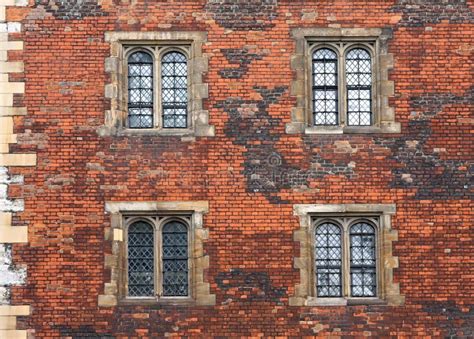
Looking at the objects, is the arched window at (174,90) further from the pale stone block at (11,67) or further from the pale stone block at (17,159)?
the pale stone block at (11,67)

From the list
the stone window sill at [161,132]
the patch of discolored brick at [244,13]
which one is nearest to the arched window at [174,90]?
the stone window sill at [161,132]

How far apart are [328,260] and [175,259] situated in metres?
2.63

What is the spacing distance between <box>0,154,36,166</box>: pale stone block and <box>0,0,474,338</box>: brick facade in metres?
0.05

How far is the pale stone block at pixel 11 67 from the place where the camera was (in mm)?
20125

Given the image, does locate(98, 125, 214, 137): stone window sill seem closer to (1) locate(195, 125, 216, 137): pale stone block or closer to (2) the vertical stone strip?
(1) locate(195, 125, 216, 137): pale stone block

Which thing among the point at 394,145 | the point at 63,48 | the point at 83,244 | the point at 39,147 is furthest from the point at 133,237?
the point at 394,145

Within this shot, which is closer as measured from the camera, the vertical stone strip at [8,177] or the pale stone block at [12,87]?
the vertical stone strip at [8,177]

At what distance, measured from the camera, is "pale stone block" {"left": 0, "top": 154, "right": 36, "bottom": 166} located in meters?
19.9

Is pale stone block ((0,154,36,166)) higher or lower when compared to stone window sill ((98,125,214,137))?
lower

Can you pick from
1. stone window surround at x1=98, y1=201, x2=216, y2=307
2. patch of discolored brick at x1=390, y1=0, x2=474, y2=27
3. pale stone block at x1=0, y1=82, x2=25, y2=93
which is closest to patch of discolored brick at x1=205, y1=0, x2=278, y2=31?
patch of discolored brick at x1=390, y1=0, x2=474, y2=27

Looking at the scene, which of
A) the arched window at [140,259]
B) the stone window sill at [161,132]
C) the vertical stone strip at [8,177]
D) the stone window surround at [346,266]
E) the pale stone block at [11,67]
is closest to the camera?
the vertical stone strip at [8,177]

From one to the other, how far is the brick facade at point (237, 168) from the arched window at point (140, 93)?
16.3 inches

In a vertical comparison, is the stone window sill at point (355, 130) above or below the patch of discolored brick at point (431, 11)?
below

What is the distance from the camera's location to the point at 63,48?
20250 mm
